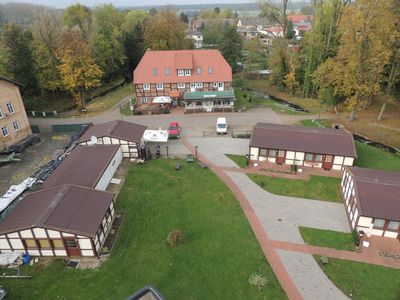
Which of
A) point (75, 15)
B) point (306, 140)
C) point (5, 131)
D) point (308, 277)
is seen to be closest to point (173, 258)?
point (308, 277)

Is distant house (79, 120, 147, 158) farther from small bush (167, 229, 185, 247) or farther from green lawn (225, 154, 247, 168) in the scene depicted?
small bush (167, 229, 185, 247)

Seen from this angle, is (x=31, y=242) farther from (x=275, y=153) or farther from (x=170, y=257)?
(x=275, y=153)

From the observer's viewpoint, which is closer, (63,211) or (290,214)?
(63,211)

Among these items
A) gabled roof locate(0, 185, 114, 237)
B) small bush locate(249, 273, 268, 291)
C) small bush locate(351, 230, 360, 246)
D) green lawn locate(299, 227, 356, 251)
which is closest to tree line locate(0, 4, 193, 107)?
gabled roof locate(0, 185, 114, 237)

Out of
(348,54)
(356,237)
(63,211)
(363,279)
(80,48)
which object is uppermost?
(80,48)

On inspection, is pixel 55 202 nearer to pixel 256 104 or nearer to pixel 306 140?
pixel 306 140

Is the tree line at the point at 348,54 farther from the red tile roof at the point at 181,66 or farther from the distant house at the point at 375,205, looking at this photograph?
the distant house at the point at 375,205

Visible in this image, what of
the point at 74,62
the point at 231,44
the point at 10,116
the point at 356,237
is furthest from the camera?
the point at 231,44
